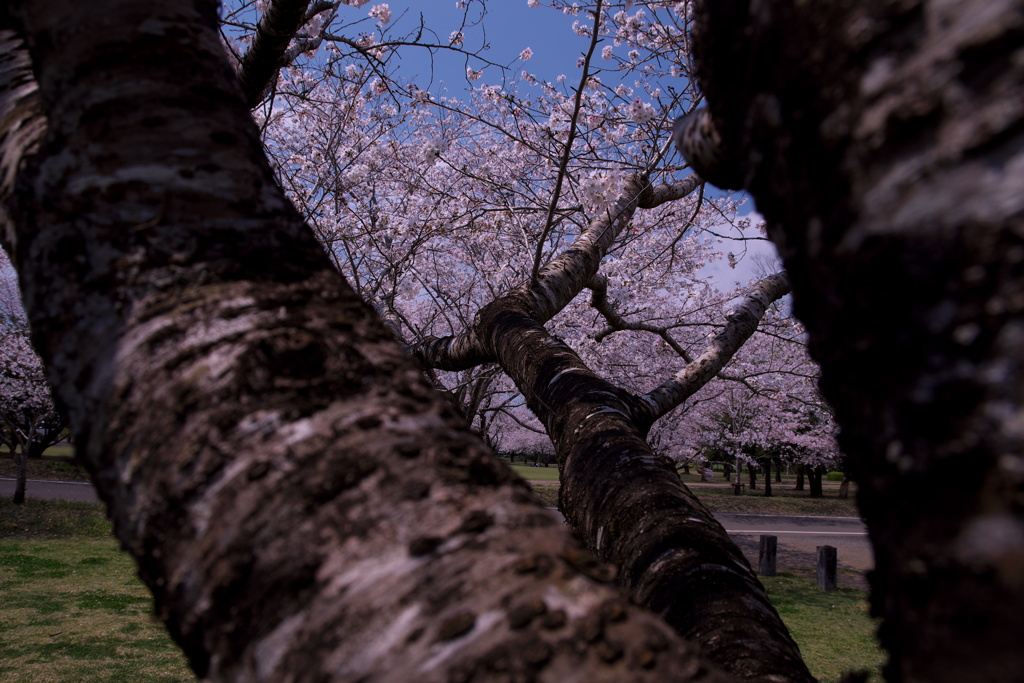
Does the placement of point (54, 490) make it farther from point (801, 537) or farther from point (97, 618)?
point (801, 537)

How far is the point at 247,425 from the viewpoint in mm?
605

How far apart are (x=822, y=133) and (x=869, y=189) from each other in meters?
0.07

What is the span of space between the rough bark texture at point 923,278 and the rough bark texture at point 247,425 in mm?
219

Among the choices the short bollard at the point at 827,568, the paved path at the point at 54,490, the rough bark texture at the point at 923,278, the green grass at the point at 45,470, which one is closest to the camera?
the rough bark texture at the point at 923,278

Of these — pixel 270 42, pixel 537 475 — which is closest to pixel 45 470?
pixel 537 475

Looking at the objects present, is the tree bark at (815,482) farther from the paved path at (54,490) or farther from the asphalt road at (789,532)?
the paved path at (54,490)

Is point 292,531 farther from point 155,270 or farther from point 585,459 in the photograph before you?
point 585,459

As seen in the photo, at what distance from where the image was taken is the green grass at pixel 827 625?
5540mm

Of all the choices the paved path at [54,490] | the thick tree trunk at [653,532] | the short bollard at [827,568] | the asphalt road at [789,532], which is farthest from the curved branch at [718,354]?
the paved path at [54,490]

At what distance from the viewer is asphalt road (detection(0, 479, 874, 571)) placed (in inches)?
435

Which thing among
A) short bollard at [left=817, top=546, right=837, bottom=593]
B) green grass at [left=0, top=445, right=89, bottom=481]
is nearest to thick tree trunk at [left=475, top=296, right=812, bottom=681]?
short bollard at [left=817, top=546, right=837, bottom=593]

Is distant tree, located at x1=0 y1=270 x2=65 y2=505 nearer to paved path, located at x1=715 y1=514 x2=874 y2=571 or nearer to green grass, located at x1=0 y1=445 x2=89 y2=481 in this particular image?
green grass, located at x1=0 y1=445 x2=89 y2=481

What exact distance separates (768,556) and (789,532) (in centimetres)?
559

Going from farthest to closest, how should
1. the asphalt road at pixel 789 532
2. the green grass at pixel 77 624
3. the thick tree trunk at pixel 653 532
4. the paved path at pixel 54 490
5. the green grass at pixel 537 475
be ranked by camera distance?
the green grass at pixel 537 475, the paved path at pixel 54 490, the asphalt road at pixel 789 532, the green grass at pixel 77 624, the thick tree trunk at pixel 653 532
